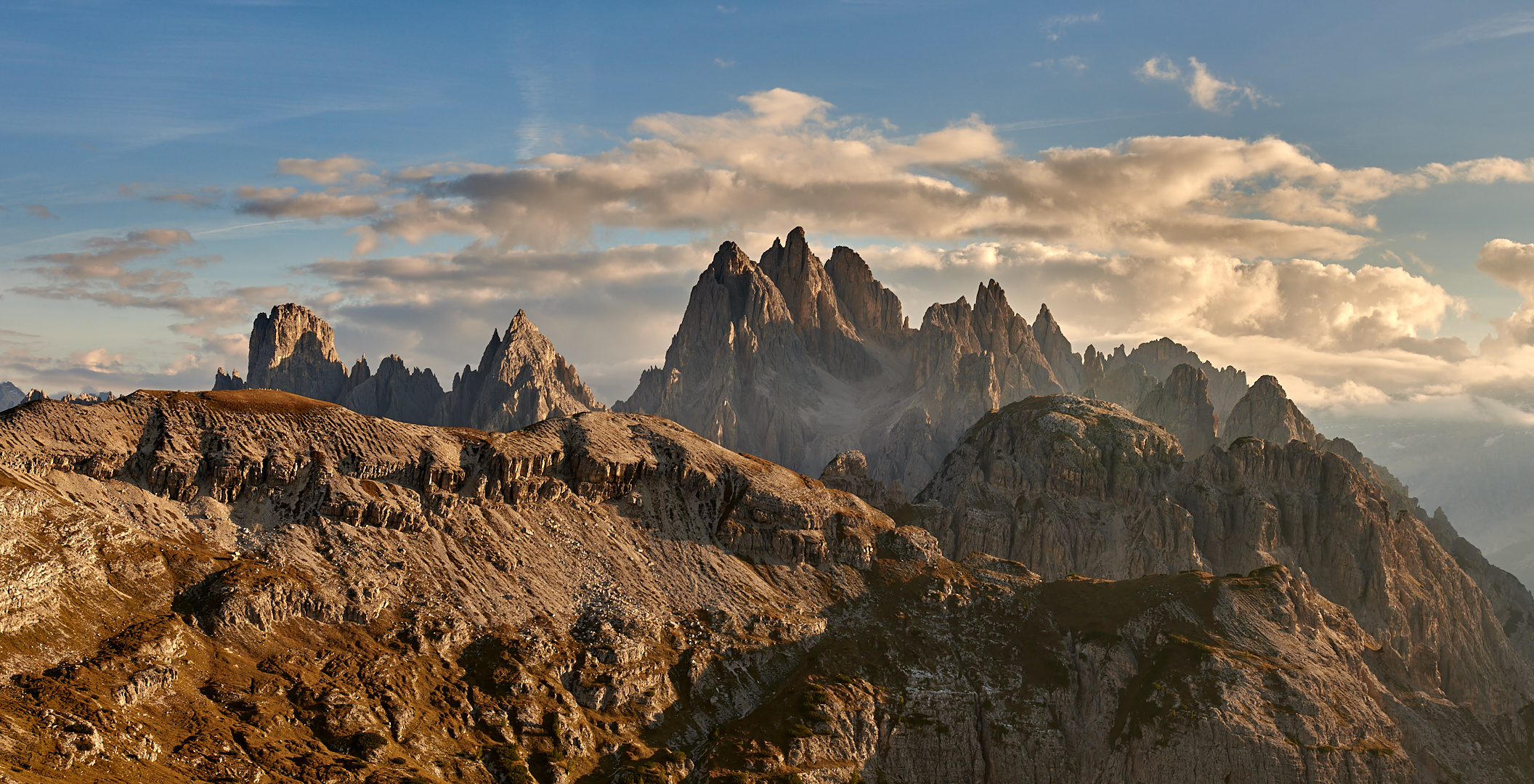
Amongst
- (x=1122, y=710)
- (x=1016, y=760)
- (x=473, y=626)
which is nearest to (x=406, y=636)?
A: (x=473, y=626)

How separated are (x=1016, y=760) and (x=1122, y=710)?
2144 cm

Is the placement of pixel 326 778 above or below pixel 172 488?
below

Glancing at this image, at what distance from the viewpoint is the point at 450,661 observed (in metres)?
161

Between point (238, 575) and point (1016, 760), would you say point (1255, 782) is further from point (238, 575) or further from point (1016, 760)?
point (238, 575)

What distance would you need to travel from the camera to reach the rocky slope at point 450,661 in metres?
131

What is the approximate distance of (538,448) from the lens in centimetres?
19988

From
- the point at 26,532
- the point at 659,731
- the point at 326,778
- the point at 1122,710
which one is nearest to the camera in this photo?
the point at 326,778

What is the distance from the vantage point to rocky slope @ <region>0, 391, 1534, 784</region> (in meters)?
131

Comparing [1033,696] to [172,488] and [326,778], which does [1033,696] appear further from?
[172,488]

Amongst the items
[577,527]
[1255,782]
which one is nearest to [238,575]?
[577,527]

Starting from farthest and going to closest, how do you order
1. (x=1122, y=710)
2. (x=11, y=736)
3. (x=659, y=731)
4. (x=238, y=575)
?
(x=1122, y=710) < (x=659, y=731) < (x=238, y=575) < (x=11, y=736)

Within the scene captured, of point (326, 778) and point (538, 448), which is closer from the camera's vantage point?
point (326, 778)

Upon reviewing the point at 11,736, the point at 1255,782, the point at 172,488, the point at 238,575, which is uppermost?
the point at 172,488

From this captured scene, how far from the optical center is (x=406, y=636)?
160500 mm
